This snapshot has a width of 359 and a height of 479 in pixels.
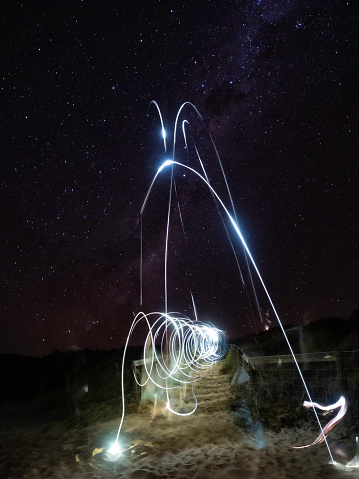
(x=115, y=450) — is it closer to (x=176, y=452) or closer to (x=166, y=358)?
(x=176, y=452)

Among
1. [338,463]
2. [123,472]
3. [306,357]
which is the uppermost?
[306,357]

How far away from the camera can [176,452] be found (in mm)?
7406

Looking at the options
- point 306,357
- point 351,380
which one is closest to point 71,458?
point 306,357

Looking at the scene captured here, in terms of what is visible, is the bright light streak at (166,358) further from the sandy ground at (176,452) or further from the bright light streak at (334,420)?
the bright light streak at (334,420)

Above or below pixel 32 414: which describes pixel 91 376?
above

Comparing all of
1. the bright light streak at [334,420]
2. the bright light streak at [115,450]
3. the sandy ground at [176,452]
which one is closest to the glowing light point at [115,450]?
the bright light streak at [115,450]

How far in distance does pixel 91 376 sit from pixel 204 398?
16.4 ft

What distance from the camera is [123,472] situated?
6.43 metres

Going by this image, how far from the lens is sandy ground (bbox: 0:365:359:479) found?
6148 millimetres


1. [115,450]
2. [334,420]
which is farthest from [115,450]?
[334,420]

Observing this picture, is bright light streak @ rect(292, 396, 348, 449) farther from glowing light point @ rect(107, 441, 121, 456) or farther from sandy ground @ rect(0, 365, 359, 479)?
glowing light point @ rect(107, 441, 121, 456)

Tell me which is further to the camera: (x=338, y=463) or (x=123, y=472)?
(x=123, y=472)

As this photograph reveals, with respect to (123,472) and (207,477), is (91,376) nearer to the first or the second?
(123,472)

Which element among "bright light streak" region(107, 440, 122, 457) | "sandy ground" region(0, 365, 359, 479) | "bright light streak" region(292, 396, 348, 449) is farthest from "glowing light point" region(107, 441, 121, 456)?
"bright light streak" region(292, 396, 348, 449)
